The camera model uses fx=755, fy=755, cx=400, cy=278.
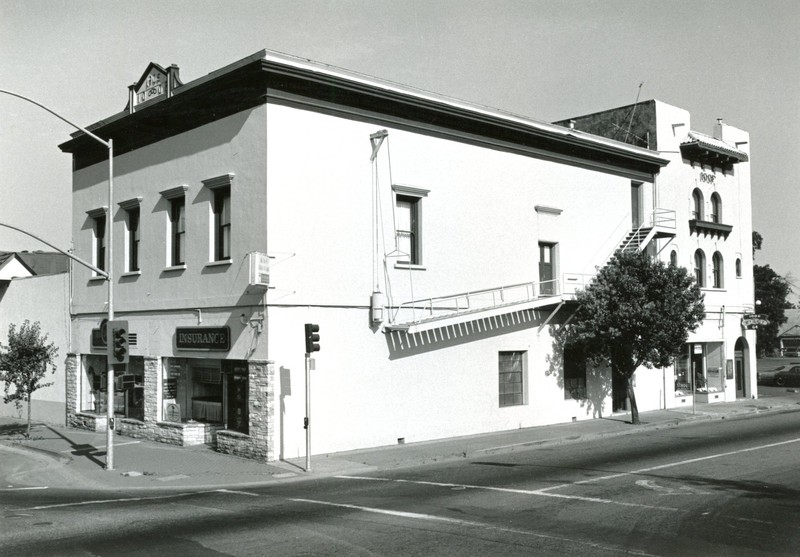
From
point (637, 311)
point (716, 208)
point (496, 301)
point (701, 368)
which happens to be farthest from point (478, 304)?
point (716, 208)

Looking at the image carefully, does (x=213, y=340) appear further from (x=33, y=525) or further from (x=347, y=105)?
(x=33, y=525)

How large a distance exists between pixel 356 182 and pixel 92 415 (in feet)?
42.1

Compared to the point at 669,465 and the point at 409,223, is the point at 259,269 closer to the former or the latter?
the point at 409,223

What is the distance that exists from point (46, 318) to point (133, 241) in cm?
708

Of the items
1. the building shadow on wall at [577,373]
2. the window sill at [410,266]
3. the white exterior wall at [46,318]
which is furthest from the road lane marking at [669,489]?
the white exterior wall at [46,318]

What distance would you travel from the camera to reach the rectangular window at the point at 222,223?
806 inches

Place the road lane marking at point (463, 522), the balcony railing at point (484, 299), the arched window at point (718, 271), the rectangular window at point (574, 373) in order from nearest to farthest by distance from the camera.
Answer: the road lane marking at point (463, 522), the balcony railing at point (484, 299), the rectangular window at point (574, 373), the arched window at point (718, 271)

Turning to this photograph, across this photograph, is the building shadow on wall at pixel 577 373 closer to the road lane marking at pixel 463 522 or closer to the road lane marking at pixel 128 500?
the road lane marking at pixel 128 500

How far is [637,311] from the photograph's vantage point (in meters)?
23.7

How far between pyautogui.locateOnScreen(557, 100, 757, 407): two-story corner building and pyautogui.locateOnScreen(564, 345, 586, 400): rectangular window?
3.47 m

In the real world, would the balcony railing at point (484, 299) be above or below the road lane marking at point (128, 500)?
above

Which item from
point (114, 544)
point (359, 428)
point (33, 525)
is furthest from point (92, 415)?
point (114, 544)

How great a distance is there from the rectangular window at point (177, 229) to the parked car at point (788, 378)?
38857mm

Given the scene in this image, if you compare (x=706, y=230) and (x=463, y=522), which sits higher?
(x=706, y=230)
